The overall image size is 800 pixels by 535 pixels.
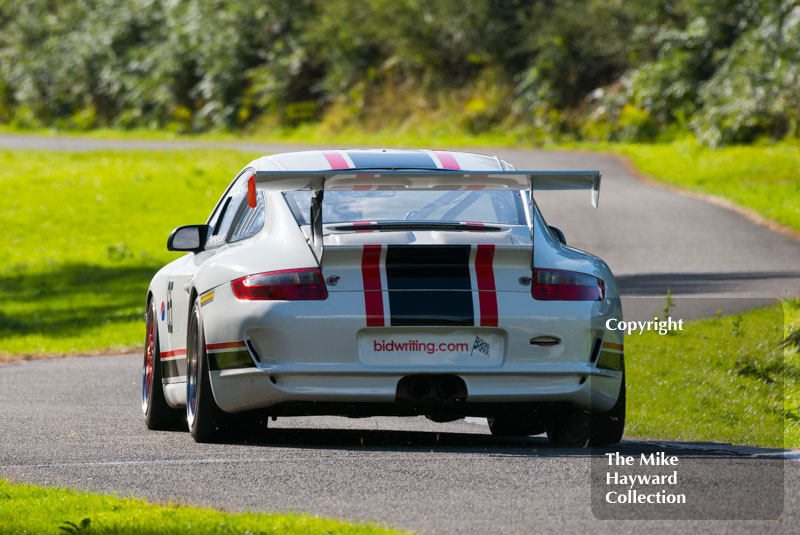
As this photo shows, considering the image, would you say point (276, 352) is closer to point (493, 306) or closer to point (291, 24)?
point (493, 306)

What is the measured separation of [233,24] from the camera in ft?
182

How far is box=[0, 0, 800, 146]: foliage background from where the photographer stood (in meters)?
37.1

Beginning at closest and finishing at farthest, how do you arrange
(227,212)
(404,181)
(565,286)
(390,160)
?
(565,286) → (404,181) → (390,160) → (227,212)

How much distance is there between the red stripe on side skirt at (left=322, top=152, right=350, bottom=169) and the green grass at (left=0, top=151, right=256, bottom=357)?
9.14m

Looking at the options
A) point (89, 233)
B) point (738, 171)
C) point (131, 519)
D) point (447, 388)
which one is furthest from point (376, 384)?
point (738, 171)

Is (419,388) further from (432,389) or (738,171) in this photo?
(738,171)

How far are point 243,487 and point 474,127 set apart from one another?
3821 centimetres

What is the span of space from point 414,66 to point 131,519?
44.2 m

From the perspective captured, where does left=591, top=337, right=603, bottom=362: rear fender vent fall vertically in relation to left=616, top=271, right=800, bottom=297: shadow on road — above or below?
above

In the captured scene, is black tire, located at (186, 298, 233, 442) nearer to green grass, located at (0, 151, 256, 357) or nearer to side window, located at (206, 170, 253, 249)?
side window, located at (206, 170, 253, 249)

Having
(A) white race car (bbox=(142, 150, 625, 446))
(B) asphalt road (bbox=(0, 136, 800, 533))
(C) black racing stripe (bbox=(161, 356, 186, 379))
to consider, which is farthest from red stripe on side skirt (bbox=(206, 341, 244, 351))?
(C) black racing stripe (bbox=(161, 356, 186, 379))

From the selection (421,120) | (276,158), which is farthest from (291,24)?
(276,158)

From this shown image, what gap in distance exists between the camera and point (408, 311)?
24.0ft

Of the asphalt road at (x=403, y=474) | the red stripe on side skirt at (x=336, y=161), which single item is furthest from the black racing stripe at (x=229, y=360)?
the red stripe on side skirt at (x=336, y=161)
